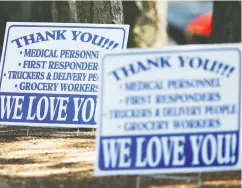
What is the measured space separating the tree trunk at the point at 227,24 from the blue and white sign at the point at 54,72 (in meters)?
5.04

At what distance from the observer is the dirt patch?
6.30m

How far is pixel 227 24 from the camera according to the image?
41.3 feet

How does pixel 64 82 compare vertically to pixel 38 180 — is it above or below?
above

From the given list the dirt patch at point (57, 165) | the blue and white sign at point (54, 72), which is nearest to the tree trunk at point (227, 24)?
the dirt patch at point (57, 165)

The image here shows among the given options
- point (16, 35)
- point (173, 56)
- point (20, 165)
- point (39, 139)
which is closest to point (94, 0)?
point (16, 35)

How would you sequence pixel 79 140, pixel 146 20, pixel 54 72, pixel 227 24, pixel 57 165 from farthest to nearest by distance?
pixel 146 20, pixel 227 24, pixel 79 140, pixel 54 72, pixel 57 165

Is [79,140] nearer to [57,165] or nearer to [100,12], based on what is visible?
[57,165]

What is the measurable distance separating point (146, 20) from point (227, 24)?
7.69 feet

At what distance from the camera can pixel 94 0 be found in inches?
368

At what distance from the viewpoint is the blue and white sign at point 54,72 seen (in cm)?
788

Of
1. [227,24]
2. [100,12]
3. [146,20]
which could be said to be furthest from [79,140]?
[146,20]

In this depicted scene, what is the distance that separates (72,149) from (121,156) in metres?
2.13

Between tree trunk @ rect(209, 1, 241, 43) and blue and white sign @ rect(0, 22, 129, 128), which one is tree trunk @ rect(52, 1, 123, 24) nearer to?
blue and white sign @ rect(0, 22, 129, 128)

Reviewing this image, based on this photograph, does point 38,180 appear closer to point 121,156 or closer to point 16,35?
point 121,156
